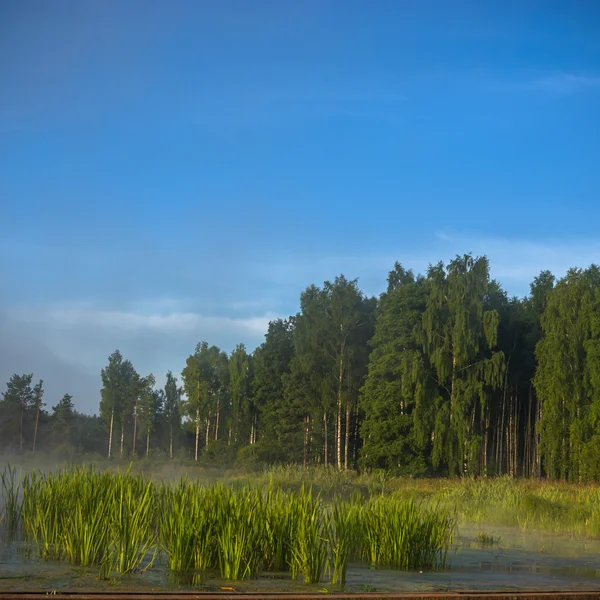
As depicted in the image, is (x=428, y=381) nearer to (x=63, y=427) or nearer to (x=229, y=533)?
(x=229, y=533)

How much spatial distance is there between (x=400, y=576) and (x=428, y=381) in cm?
3581

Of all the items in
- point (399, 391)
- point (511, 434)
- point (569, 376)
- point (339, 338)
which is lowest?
point (511, 434)

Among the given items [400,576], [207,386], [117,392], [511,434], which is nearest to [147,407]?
[117,392]

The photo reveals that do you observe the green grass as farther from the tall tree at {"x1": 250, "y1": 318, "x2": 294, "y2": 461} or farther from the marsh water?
the tall tree at {"x1": 250, "y1": 318, "x2": 294, "y2": 461}

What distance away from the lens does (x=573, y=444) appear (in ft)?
130

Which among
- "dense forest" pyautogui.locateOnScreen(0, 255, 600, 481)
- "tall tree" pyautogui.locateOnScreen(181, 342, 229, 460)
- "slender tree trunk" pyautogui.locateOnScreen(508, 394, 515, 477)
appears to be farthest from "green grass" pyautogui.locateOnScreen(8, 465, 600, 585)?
"tall tree" pyautogui.locateOnScreen(181, 342, 229, 460)

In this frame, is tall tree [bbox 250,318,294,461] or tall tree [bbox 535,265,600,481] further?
tall tree [bbox 250,318,294,461]

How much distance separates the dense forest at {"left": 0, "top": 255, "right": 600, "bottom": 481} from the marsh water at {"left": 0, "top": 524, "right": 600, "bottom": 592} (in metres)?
28.0

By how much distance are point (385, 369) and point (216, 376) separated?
95.8ft

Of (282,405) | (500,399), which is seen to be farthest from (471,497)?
(282,405)

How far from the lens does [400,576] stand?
9.12 m

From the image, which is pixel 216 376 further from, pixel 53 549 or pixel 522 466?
pixel 53 549

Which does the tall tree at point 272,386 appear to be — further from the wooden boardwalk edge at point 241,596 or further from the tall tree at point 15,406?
the wooden boardwalk edge at point 241,596

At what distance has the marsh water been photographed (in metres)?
7.62
